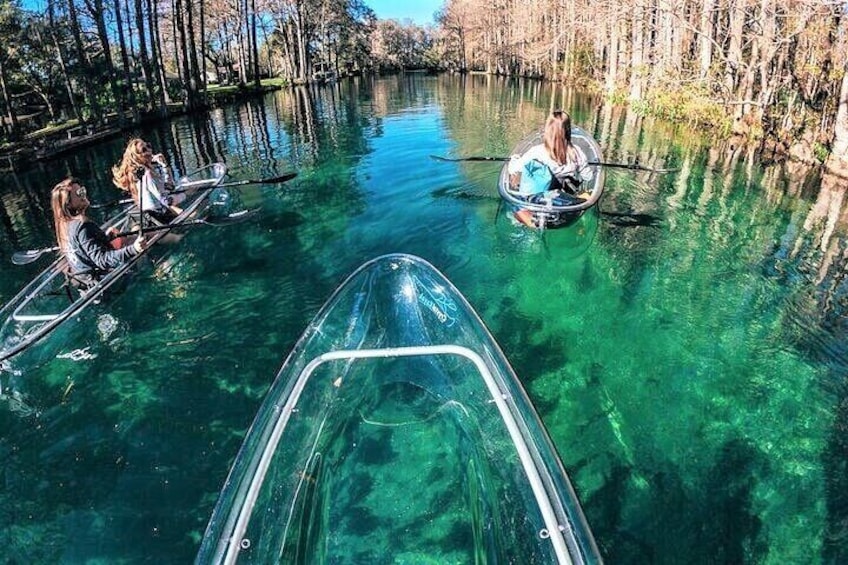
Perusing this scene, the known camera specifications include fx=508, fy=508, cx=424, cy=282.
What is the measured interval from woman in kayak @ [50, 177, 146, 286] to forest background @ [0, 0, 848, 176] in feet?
49.0

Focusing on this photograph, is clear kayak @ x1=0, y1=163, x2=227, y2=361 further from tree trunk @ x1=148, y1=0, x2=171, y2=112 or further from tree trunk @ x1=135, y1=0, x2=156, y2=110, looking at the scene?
tree trunk @ x1=135, y1=0, x2=156, y2=110

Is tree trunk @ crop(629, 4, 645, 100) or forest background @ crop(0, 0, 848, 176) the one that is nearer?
forest background @ crop(0, 0, 848, 176)

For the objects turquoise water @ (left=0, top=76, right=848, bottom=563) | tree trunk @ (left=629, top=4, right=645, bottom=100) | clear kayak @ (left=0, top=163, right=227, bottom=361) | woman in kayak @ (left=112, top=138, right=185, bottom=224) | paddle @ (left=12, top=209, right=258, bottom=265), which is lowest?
turquoise water @ (left=0, top=76, right=848, bottom=563)

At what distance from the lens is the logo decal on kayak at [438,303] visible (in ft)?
17.6

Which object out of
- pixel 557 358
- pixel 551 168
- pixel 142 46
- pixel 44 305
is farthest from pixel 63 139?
pixel 557 358

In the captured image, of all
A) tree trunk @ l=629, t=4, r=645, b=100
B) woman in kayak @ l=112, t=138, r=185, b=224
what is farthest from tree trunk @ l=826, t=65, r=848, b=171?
woman in kayak @ l=112, t=138, r=185, b=224

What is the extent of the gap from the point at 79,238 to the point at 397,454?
15.5ft

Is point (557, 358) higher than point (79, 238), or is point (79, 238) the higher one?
point (79, 238)

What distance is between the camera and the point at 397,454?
15.1ft

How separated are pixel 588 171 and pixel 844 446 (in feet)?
19.8

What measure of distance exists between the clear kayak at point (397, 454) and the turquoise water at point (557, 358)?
33.0 inches

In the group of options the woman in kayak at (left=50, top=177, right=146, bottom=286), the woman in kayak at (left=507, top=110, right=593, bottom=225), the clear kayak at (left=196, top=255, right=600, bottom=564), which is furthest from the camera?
the woman in kayak at (left=507, top=110, right=593, bottom=225)

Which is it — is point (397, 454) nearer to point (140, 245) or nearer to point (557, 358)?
point (557, 358)

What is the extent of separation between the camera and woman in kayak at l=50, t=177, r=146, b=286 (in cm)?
591
